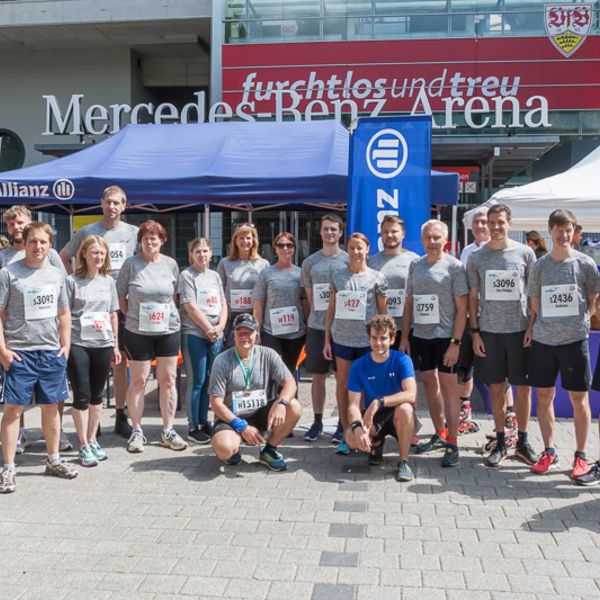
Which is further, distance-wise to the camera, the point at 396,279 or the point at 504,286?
the point at 396,279

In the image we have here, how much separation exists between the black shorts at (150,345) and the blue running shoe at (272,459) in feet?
3.68

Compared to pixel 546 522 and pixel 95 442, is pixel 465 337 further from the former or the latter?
pixel 95 442

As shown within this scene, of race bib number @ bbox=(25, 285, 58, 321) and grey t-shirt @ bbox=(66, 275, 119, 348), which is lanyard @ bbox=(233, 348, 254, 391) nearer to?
grey t-shirt @ bbox=(66, 275, 119, 348)

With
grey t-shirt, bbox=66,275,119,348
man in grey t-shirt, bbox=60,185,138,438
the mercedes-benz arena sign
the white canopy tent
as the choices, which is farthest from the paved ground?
the mercedes-benz arena sign

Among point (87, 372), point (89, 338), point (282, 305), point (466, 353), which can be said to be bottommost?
point (87, 372)

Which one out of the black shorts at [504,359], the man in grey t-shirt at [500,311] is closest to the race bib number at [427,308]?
the man in grey t-shirt at [500,311]

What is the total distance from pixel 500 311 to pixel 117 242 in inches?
128

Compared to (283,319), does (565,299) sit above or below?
above

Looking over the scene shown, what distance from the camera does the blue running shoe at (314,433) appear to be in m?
5.63

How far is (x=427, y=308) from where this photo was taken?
495 centimetres

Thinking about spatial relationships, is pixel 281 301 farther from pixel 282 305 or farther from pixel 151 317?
pixel 151 317

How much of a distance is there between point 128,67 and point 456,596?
1784 cm

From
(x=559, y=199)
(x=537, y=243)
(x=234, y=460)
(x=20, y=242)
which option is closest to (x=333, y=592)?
(x=234, y=460)

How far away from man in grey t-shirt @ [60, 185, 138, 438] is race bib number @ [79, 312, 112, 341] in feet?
2.35
